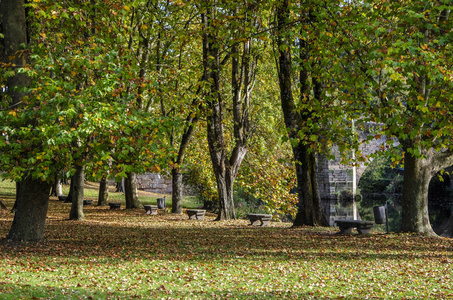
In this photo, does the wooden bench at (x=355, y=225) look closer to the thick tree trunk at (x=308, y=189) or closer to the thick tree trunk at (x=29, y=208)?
the thick tree trunk at (x=308, y=189)

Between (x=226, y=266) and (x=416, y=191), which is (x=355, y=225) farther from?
(x=226, y=266)

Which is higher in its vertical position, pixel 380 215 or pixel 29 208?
pixel 29 208

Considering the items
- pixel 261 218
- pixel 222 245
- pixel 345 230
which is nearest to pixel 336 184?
pixel 261 218

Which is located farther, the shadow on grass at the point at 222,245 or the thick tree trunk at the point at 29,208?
the thick tree trunk at the point at 29,208

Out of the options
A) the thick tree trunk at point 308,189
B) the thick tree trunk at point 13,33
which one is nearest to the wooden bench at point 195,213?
the thick tree trunk at point 308,189

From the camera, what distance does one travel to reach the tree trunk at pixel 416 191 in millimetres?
11062

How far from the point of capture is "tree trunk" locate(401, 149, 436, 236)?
11062 millimetres

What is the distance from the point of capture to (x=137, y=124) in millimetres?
7738

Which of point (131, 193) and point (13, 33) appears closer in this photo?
point (13, 33)

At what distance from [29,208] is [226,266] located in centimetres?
418

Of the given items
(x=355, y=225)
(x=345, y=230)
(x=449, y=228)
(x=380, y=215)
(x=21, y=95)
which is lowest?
(x=449, y=228)

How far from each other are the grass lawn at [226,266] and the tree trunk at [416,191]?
0.41m

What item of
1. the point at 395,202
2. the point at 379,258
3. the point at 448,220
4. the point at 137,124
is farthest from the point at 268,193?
the point at 395,202

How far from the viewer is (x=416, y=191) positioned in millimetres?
11078
